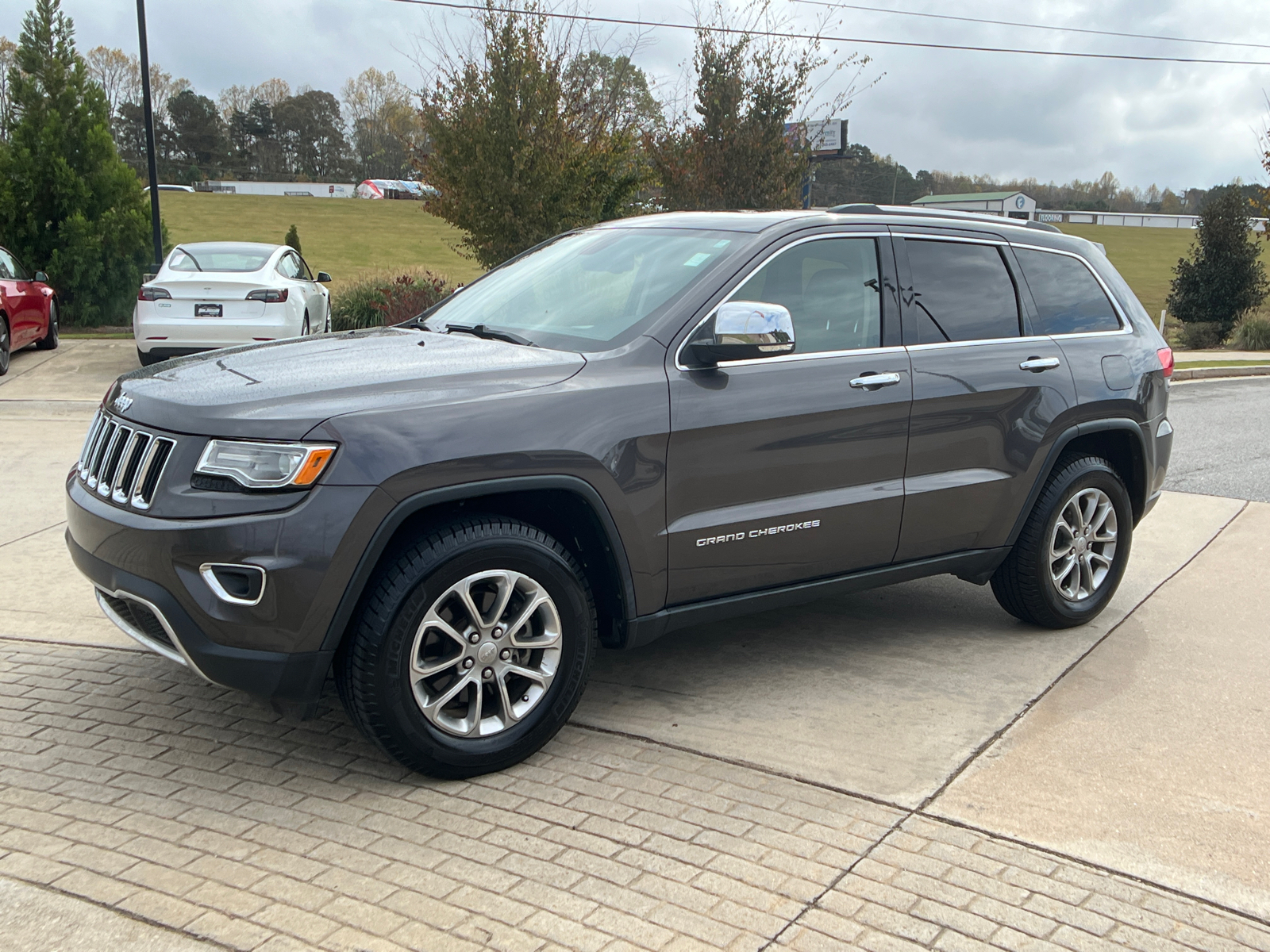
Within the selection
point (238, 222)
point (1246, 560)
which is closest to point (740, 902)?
point (1246, 560)

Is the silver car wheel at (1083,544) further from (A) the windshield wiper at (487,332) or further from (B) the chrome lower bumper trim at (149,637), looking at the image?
(B) the chrome lower bumper trim at (149,637)

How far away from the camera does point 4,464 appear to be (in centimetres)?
874

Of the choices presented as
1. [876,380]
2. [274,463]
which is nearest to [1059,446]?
[876,380]

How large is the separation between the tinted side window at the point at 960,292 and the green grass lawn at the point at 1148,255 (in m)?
28.1

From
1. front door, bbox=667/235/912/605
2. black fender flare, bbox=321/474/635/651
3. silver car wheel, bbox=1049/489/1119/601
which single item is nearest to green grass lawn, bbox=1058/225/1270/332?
silver car wheel, bbox=1049/489/1119/601

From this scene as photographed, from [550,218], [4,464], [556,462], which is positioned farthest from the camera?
[550,218]

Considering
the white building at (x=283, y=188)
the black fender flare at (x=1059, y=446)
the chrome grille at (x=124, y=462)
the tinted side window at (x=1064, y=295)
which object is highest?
the white building at (x=283, y=188)

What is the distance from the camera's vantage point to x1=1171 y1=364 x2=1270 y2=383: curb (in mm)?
18250

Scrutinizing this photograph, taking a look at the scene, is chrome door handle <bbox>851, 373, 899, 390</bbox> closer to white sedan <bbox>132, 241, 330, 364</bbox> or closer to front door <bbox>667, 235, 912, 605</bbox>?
front door <bbox>667, 235, 912, 605</bbox>

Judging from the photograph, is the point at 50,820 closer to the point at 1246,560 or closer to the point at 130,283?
the point at 1246,560

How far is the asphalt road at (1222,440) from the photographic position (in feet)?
30.1

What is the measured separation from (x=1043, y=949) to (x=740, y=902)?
0.76 metres

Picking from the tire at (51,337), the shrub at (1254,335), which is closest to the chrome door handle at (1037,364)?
the tire at (51,337)

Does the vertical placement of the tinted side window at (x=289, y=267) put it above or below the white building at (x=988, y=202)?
below
